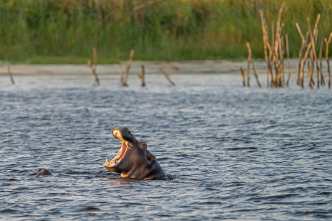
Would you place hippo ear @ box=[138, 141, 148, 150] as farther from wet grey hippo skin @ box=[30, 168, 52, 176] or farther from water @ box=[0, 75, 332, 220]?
wet grey hippo skin @ box=[30, 168, 52, 176]

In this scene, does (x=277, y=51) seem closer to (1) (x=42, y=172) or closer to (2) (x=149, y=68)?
(2) (x=149, y=68)

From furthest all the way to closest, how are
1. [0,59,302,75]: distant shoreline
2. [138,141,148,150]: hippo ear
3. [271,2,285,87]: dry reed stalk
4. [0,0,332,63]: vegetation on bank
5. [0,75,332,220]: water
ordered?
[0,0,332,63]: vegetation on bank, [0,59,302,75]: distant shoreline, [271,2,285,87]: dry reed stalk, [138,141,148,150]: hippo ear, [0,75,332,220]: water

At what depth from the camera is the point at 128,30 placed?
42.3 metres

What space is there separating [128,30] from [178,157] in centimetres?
2962

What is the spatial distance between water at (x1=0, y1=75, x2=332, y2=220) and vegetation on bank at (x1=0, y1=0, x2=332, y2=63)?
510 inches

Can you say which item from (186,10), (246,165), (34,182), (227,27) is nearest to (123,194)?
(34,182)

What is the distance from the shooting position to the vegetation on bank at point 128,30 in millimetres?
39938

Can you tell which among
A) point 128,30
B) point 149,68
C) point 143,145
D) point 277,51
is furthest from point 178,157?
A: point 128,30

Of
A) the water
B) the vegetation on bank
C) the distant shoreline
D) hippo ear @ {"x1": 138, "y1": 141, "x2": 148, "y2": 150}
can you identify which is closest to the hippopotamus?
hippo ear @ {"x1": 138, "y1": 141, "x2": 148, "y2": 150}

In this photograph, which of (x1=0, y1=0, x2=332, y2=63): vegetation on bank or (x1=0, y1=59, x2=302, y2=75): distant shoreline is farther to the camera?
(x1=0, y1=0, x2=332, y2=63): vegetation on bank

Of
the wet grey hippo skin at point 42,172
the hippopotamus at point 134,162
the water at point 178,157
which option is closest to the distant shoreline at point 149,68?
the water at point 178,157

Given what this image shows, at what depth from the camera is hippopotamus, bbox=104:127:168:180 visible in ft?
33.9

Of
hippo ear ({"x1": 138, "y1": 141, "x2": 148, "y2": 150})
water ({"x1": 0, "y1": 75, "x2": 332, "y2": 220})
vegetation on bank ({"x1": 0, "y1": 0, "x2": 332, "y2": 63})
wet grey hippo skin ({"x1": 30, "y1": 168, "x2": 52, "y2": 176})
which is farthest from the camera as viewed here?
vegetation on bank ({"x1": 0, "y1": 0, "x2": 332, "y2": 63})

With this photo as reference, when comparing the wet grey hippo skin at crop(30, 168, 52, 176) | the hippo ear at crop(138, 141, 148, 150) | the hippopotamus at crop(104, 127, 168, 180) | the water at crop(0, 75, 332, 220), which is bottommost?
the water at crop(0, 75, 332, 220)
